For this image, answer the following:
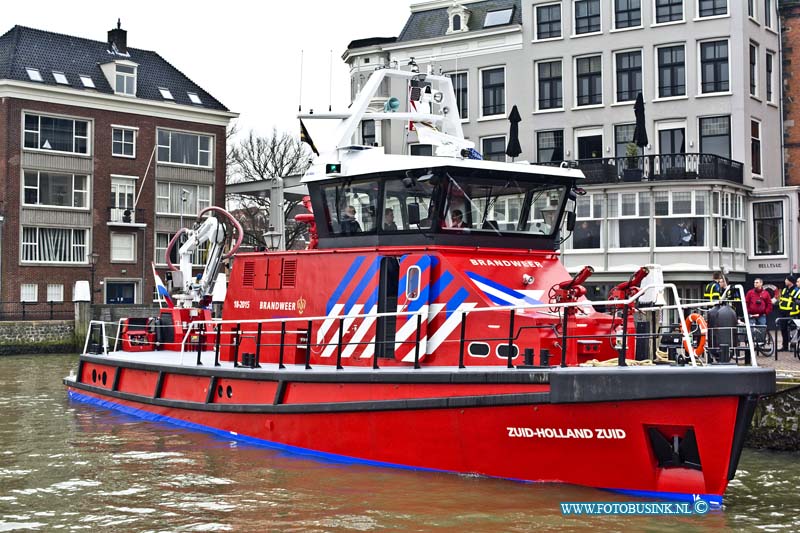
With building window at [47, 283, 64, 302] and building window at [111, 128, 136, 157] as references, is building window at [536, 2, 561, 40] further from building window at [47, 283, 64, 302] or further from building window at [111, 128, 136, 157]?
building window at [47, 283, 64, 302]

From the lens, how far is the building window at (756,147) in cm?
3228

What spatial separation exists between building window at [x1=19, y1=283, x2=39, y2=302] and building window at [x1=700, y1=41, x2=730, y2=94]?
1014 inches

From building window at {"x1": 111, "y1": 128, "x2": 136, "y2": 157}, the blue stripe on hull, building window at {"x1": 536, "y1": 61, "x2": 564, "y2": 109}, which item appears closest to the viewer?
the blue stripe on hull

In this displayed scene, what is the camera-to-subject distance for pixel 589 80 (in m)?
33.9

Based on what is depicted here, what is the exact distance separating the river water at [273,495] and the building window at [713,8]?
21.9 m

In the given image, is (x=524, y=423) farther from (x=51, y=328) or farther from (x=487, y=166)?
(x=51, y=328)

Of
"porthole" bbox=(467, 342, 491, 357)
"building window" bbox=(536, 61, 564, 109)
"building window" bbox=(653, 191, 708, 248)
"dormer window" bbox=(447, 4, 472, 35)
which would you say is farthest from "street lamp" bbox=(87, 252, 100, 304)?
"porthole" bbox=(467, 342, 491, 357)

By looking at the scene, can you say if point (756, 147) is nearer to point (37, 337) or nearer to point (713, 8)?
point (713, 8)

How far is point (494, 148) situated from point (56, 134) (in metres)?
18.0

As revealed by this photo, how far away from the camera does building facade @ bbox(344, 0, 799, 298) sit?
99.3ft

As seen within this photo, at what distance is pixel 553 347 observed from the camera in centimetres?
1073

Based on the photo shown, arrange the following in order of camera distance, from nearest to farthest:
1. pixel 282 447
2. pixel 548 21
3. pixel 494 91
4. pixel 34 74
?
1. pixel 282 447
2. pixel 548 21
3. pixel 494 91
4. pixel 34 74

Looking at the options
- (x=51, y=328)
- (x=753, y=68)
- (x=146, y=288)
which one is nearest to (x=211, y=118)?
(x=146, y=288)

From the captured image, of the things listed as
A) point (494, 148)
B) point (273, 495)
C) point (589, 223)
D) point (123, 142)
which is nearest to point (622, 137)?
point (589, 223)
